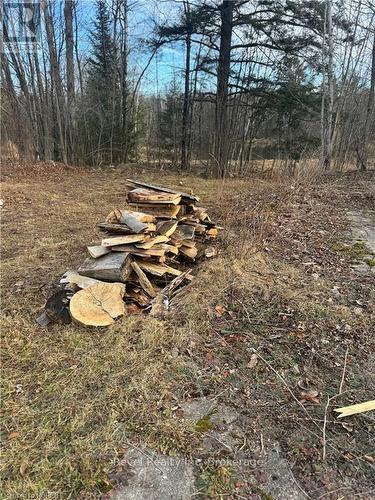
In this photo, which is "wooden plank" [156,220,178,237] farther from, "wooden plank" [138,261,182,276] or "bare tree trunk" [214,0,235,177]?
"bare tree trunk" [214,0,235,177]

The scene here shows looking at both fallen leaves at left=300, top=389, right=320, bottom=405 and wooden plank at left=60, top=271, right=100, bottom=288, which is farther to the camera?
wooden plank at left=60, top=271, right=100, bottom=288

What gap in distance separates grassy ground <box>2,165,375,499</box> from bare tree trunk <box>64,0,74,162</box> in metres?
9.17

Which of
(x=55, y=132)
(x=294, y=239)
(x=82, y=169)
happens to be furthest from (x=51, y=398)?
(x=55, y=132)

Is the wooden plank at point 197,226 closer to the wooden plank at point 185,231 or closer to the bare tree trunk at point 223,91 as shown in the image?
the wooden plank at point 185,231

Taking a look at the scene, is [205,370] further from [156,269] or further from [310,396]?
[156,269]

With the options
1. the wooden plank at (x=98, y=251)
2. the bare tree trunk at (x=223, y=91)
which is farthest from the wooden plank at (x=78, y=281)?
the bare tree trunk at (x=223, y=91)

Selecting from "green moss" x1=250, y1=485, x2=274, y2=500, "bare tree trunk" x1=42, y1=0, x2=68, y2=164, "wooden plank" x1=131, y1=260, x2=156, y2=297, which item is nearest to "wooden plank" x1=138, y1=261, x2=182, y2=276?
"wooden plank" x1=131, y1=260, x2=156, y2=297

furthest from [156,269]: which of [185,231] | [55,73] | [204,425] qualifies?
[55,73]

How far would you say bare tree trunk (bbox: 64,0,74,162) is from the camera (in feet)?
40.9

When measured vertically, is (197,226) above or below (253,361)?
above

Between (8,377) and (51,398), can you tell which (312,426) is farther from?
(8,377)

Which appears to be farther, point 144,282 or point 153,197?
point 153,197

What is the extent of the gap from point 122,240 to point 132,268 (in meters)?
0.28

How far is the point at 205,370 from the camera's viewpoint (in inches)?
92.4
